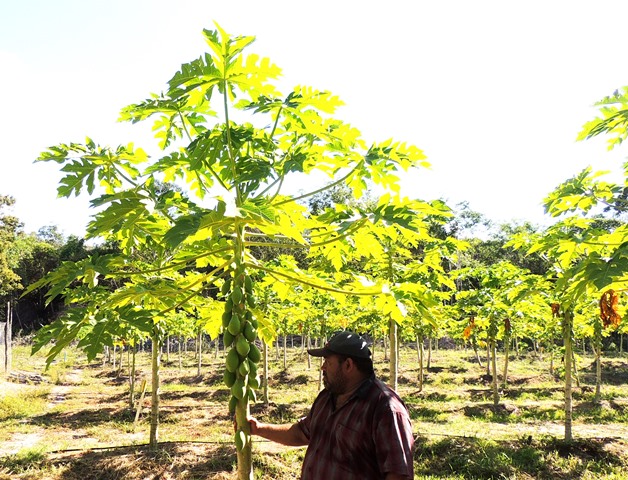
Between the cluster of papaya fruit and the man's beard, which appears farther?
the man's beard

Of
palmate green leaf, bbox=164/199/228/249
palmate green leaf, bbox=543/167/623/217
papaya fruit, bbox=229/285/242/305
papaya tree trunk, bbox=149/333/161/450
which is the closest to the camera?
palmate green leaf, bbox=164/199/228/249

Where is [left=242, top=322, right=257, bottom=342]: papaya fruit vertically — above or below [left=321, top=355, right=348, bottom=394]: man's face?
above

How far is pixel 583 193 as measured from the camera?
13.8 ft

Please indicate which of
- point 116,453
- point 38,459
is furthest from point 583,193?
point 38,459

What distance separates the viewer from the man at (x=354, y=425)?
8.11 ft

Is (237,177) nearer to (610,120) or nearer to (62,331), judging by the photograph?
(62,331)

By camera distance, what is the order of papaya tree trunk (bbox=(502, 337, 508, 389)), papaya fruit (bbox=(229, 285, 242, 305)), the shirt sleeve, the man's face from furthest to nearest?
papaya tree trunk (bbox=(502, 337, 508, 389)) < the man's face < papaya fruit (bbox=(229, 285, 242, 305)) < the shirt sleeve

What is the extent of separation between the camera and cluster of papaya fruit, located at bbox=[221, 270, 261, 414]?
8.75ft

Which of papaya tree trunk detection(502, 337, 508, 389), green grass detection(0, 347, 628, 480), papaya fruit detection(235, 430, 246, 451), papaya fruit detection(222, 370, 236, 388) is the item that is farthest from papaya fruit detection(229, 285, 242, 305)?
papaya tree trunk detection(502, 337, 508, 389)

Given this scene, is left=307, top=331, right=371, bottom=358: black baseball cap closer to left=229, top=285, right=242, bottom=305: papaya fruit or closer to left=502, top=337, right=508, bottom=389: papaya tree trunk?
left=229, top=285, right=242, bottom=305: papaya fruit

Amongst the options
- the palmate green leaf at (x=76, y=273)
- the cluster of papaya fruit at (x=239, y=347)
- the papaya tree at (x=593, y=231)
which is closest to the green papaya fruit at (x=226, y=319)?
the cluster of papaya fruit at (x=239, y=347)

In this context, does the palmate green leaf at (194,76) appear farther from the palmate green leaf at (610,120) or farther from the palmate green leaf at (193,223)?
the palmate green leaf at (610,120)

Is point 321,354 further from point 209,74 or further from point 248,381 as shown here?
point 209,74

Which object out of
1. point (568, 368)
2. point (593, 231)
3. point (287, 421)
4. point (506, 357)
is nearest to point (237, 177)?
point (593, 231)
